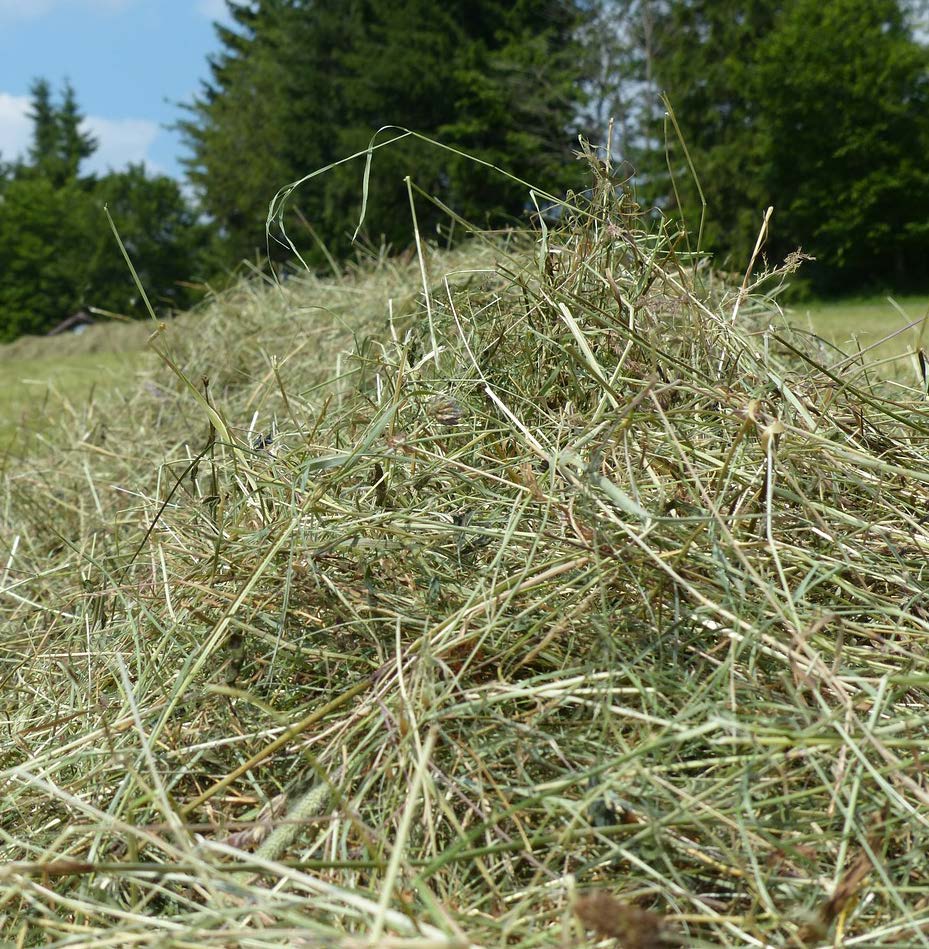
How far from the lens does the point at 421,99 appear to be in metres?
17.6

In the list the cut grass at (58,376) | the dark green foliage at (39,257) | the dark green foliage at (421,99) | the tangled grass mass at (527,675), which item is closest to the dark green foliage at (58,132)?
the dark green foliage at (39,257)

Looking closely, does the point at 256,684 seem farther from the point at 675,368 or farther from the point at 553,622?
the point at 675,368

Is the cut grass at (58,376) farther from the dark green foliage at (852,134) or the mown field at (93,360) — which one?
the dark green foliage at (852,134)

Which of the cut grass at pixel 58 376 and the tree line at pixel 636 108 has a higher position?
the tree line at pixel 636 108

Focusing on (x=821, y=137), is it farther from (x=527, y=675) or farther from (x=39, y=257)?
(x=39, y=257)

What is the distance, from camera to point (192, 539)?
1207 millimetres

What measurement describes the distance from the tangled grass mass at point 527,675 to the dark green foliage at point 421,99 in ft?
47.3

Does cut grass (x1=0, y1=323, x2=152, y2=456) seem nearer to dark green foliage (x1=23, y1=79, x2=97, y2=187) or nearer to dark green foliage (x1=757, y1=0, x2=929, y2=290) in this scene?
dark green foliage (x1=757, y1=0, x2=929, y2=290)

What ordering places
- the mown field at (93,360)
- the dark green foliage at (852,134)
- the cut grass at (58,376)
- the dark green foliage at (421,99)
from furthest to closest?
the dark green foliage at (421,99) < the dark green foliage at (852,134) < the cut grass at (58,376) < the mown field at (93,360)

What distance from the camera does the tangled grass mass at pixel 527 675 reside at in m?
0.69

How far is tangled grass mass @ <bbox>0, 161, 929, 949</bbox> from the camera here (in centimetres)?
69

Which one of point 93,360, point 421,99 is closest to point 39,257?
point 421,99

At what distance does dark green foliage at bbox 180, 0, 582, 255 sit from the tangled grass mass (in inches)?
567

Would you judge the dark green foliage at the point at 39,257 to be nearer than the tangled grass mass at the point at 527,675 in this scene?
No
